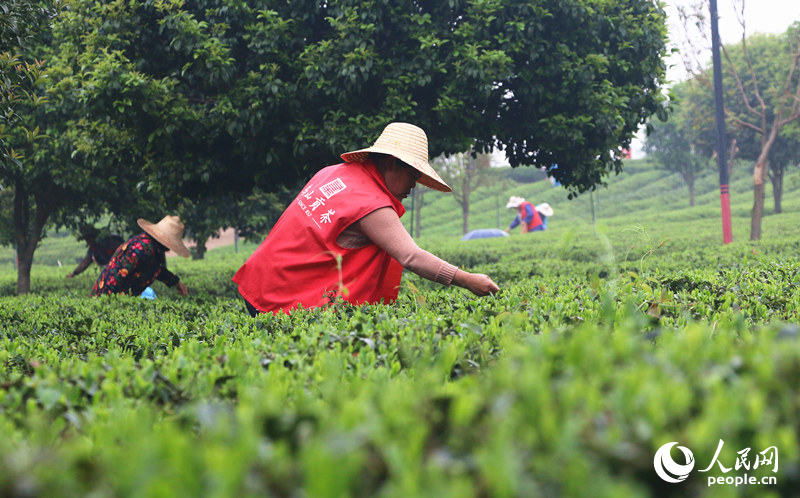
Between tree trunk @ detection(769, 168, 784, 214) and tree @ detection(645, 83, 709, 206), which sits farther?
tree @ detection(645, 83, 709, 206)

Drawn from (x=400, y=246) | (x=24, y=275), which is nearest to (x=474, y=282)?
(x=400, y=246)

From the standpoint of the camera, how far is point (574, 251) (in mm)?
12312

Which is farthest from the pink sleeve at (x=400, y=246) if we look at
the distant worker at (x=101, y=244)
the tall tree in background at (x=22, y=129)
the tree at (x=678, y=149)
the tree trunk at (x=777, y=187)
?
the tree at (x=678, y=149)

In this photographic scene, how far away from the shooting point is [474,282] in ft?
12.2

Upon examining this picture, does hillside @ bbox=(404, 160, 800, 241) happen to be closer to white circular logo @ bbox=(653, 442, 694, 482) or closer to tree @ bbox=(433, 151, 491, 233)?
tree @ bbox=(433, 151, 491, 233)

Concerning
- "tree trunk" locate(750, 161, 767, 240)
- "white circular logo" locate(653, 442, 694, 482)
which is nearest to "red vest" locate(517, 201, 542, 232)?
"tree trunk" locate(750, 161, 767, 240)

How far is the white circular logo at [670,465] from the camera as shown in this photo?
3.56 ft

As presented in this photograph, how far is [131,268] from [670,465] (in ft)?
22.5

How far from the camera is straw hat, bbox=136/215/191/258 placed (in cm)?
727

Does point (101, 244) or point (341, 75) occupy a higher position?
point (341, 75)

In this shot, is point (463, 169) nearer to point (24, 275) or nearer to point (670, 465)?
point (24, 275)

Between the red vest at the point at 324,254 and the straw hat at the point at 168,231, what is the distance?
346 centimetres

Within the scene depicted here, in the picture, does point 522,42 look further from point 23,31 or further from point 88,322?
point 88,322

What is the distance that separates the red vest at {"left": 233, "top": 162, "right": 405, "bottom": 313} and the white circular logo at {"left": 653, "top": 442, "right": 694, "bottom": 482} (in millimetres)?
2765
